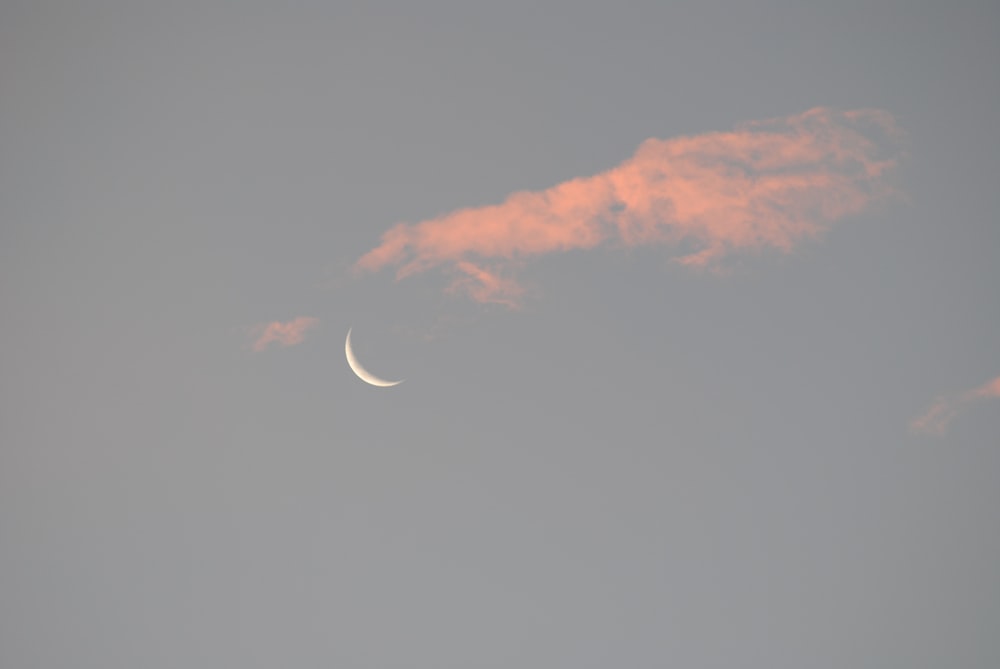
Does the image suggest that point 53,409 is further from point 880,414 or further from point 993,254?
point 993,254

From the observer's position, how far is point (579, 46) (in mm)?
17203

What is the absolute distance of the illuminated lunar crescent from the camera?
17.3 metres

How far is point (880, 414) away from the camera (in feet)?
56.3

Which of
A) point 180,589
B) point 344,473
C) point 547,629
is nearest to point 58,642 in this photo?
point 180,589

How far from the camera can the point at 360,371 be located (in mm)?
17359

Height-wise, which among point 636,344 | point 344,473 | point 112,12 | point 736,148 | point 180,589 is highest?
point 112,12

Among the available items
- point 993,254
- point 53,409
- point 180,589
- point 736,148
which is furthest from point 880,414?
point 53,409

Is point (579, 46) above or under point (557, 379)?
above

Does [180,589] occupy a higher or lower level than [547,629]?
higher

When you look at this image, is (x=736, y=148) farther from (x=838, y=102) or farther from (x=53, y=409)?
(x=53, y=409)

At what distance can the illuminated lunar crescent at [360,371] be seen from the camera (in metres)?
17.3

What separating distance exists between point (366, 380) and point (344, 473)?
1506mm

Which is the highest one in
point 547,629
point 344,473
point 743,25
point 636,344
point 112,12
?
point 112,12

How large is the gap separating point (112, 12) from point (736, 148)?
10.2 metres
